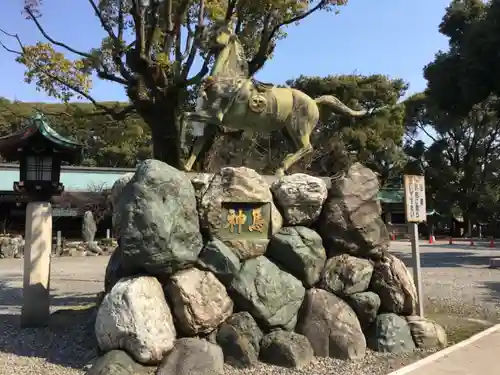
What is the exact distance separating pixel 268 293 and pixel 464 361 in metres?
2.43

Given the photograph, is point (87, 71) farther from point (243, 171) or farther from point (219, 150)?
point (243, 171)

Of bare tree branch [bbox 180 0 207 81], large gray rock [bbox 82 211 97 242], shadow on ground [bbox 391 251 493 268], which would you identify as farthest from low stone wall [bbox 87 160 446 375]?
large gray rock [bbox 82 211 97 242]

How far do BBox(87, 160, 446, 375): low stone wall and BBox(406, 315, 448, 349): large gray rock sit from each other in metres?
0.02

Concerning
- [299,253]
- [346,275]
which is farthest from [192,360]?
[346,275]

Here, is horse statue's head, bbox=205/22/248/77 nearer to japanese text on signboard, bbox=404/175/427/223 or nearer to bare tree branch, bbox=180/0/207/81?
bare tree branch, bbox=180/0/207/81

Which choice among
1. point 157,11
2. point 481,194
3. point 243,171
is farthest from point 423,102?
point 243,171

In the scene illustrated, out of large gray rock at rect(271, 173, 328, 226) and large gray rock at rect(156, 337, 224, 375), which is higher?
large gray rock at rect(271, 173, 328, 226)

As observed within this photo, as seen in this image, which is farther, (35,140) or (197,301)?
(35,140)

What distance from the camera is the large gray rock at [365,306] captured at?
6.29 m

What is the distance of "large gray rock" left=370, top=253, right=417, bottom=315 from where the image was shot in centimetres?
648

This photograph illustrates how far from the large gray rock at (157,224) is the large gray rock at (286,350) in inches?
51.5

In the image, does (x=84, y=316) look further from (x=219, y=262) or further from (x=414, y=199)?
(x=414, y=199)

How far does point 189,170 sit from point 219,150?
13.3ft

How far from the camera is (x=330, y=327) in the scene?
596 cm
